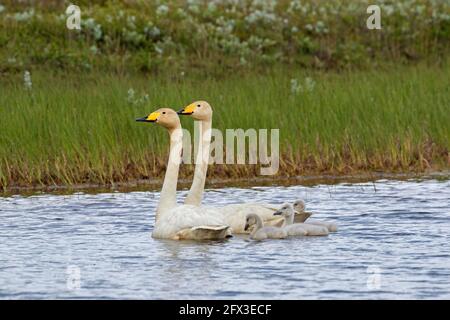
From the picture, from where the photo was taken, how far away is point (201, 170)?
43.3 feet

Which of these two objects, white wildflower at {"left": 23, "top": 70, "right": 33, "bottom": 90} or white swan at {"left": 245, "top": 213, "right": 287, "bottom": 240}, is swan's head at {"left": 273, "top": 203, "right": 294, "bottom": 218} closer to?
white swan at {"left": 245, "top": 213, "right": 287, "bottom": 240}

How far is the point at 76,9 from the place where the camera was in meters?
23.4

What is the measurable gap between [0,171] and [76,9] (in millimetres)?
8035

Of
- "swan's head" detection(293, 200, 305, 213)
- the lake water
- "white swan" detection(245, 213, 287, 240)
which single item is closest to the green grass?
the lake water

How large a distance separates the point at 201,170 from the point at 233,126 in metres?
3.59

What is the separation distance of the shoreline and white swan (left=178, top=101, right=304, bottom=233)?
228 centimetres

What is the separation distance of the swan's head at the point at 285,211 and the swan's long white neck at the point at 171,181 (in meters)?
0.94

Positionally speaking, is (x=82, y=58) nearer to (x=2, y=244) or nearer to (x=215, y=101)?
(x=215, y=101)

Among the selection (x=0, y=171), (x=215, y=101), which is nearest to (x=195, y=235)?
(x=0, y=171)

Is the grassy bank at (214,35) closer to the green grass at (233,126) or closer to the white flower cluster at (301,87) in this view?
the white flower cluster at (301,87)

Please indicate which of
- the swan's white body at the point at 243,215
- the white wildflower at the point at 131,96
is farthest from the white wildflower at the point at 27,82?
the swan's white body at the point at 243,215

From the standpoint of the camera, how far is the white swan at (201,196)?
12.8 metres

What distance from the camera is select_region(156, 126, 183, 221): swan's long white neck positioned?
1281cm

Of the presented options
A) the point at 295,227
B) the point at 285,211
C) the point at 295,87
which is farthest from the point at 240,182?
the point at 295,227
